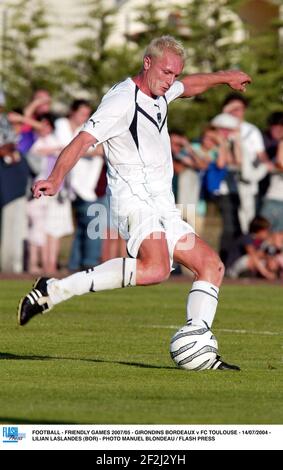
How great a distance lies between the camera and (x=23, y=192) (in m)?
21.8

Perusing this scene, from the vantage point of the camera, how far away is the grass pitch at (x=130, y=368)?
9047mm

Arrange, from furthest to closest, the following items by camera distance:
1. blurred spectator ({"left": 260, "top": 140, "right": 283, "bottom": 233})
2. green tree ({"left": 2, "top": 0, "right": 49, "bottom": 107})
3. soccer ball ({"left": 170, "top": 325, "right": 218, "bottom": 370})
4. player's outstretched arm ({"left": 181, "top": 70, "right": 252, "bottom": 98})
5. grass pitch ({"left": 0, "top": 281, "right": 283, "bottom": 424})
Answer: green tree ({"left": 2, "top": 0, "right": 49, "bottom": 107}) < blurred spectator ({"left": 260, "top": 140, "right": 283, "bottom": 233}) < player's outstretched arm ({"left": 181, "top": 70, "right": 252, "bottom": 98}) < soccer ball ({"left": 170, "top": 325, "right": 218, "bottom": 370}) < grass pitch ({"left": 0, "top": 281, "right": 283, "bottom": 424})

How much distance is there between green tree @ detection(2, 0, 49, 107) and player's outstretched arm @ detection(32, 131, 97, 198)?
24519 mm

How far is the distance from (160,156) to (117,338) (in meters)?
2.76

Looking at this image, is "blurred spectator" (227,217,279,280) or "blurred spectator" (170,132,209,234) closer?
"blurred spectator" (227,217,279,280)

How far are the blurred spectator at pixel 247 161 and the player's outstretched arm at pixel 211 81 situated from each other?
372 inches

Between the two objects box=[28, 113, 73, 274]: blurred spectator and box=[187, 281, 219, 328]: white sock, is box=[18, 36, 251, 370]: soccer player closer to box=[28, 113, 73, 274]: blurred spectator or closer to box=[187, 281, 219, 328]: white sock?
box=[187, 281, 219, 328]: white sock

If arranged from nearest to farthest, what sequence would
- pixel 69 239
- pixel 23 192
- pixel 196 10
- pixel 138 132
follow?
pixel 138 132
pixel 23 192
pixel 69 239
pixel 196 10

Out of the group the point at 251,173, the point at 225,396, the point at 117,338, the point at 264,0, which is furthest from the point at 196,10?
the point at 225,396

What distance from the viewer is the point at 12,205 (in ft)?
71.6

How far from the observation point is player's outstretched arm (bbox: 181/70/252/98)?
12305mm

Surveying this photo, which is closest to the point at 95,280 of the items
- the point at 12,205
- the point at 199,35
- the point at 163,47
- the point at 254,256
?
the point at 163,47

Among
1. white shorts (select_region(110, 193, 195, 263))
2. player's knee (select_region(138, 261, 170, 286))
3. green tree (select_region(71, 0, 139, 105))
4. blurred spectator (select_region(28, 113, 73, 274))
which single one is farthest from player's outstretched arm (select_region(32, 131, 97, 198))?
green tree (select_region(71, 0, 139, 105))
